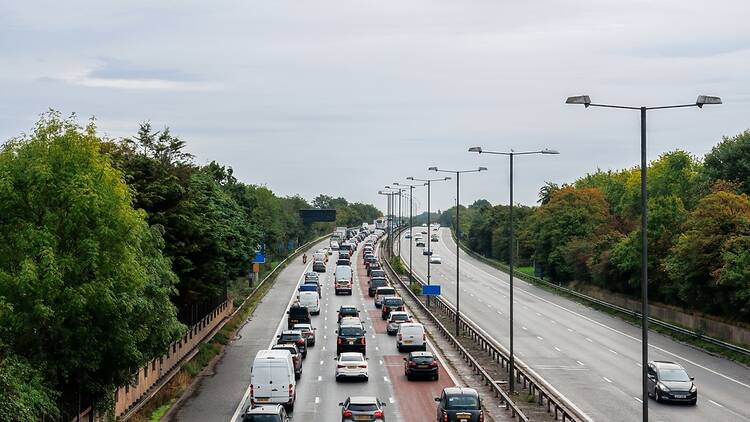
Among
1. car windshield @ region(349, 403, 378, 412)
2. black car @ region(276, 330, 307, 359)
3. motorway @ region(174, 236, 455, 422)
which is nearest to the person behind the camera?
Result: car windshield @ region(349, 403, 378, 412)

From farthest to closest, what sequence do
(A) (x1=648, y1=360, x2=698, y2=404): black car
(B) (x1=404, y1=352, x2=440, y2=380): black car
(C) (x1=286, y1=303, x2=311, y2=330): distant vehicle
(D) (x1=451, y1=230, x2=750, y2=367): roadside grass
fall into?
(C) (x1=286, y1=303, x2=311, y2=330): distant vehicle
(D) (x1=451, y1=230, x2=750, y2=367): roadside grass
(B) (x1=404, y1=352, x2=440, y2=380): black car
(A) (x1=648, y1=360, x2=698, y2=404): black car

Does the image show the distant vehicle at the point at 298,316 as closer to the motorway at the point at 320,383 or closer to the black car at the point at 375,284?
the motorway at the point at 320,383

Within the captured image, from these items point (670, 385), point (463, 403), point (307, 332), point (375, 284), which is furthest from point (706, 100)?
point (375, 284)

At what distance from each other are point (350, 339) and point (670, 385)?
1921 cm

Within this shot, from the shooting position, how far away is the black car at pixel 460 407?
34219 millimetres

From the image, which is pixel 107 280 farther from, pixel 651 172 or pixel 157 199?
pixel 651 172

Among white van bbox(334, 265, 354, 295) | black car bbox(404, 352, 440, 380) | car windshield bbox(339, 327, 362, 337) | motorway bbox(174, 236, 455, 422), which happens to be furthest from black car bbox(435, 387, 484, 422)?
white van bbox(334, 265, 354, 295)

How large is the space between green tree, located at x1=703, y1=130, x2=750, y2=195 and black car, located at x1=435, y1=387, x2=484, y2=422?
60.6 m

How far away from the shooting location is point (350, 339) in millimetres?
56062

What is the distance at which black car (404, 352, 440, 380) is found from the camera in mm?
47062

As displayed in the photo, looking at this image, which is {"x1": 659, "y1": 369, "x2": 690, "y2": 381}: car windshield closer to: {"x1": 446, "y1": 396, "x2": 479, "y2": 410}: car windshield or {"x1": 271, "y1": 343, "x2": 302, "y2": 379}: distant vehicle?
{"x1": 446, "y1": 396, "x2": 479, "y2": 410}: car windshield

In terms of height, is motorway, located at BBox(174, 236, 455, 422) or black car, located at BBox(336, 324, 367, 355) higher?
black car, located at BBox(336, 324, 367, 355)

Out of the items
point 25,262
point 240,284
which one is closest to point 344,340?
point 25,262

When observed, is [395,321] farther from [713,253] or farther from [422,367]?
[422,367]
